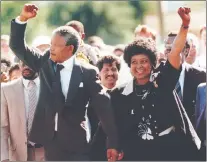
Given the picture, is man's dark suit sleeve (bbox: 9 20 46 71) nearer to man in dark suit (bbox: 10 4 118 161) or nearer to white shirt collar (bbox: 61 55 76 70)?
man in dark suit (bbox: 10 4 118 161)

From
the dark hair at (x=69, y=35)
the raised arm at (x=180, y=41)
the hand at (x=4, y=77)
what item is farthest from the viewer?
the hand at (x=4, y=77)

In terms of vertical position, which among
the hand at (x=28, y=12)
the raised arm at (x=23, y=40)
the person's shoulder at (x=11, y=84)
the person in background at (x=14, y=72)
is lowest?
the person's shoulder at (x=11, y=84)

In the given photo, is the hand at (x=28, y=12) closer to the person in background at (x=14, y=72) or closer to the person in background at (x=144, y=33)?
the person in background at (x=14, y=72)

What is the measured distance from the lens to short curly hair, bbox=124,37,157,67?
5.62 meters

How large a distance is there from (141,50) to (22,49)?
108cm

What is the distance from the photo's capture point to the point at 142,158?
5625 millimetres

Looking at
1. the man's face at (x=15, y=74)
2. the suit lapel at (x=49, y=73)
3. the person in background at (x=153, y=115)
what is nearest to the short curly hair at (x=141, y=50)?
the person in background at (x=153, y=115)

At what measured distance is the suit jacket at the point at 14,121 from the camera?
234 inches

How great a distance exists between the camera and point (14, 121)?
5.98m

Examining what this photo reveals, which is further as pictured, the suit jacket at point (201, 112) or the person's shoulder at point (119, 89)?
the suit jacket at point (201, 112)

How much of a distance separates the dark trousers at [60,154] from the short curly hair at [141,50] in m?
0.94

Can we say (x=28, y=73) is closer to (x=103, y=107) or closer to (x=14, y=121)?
(x=14, y=121)

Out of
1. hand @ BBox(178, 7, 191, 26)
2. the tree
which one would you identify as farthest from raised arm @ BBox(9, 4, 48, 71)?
the tree

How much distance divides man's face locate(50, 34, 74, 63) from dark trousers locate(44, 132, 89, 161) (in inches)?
29.2
